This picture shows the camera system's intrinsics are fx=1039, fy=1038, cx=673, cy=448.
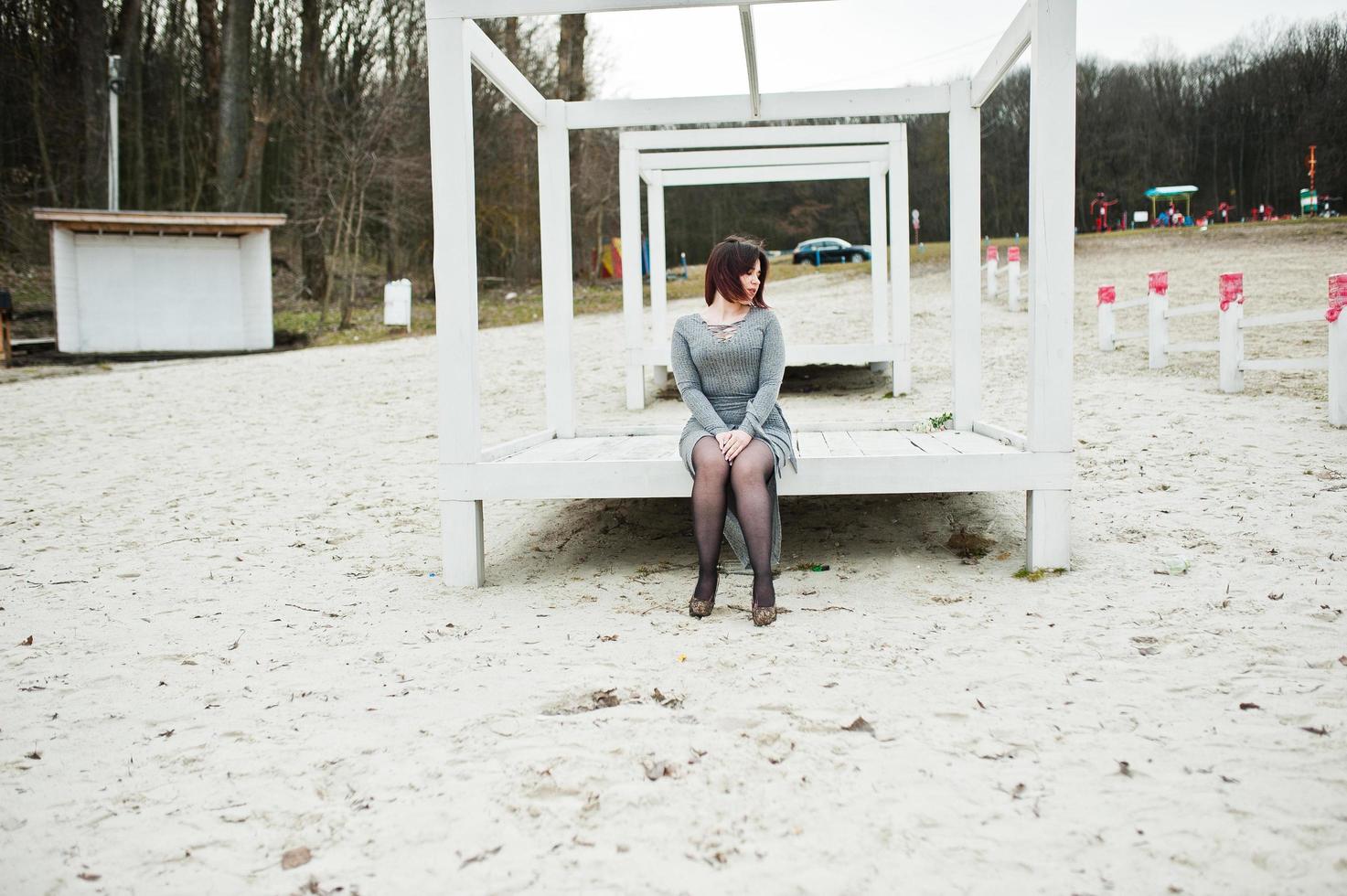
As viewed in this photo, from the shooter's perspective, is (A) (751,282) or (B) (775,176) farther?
(B) (775,176)

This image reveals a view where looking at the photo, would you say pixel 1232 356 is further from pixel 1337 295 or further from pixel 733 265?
pixel 733 265

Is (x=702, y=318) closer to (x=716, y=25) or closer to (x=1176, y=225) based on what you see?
(x=716, y=25)

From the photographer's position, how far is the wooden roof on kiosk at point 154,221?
16.0m

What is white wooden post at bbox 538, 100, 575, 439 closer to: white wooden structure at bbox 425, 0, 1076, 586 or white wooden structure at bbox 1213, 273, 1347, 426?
white wooden structure at bbox 425, 0, 1076, 586

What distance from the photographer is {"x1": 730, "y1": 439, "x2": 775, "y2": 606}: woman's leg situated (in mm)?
3904

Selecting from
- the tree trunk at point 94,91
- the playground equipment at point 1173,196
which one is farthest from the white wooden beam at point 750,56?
the tree trunk at point 94,91

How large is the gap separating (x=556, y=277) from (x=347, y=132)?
61.1 feet

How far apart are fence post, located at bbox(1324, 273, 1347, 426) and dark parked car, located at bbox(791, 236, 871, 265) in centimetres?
2747

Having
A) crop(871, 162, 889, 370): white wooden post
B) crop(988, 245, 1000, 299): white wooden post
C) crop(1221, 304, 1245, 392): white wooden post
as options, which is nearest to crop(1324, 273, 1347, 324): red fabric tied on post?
crop(1221, 304, 1245, 392): white wooden post

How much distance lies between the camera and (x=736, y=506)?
4.05m

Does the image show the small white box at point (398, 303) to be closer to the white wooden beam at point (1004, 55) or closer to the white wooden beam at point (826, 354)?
the white wooden beam at point (826, 354)

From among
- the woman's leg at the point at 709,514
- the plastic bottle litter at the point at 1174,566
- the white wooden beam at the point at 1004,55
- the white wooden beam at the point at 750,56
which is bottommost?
the plastic bottle litter at the point at 1174,566

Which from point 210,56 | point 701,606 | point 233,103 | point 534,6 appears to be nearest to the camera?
point 701,606

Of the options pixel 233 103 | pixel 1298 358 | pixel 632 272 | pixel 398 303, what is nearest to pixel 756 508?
pixel 632 272
